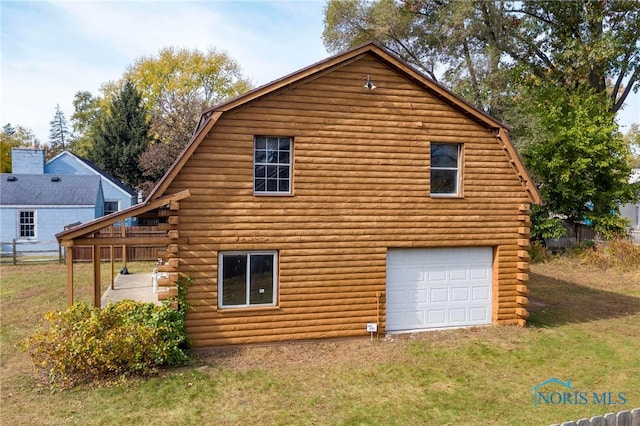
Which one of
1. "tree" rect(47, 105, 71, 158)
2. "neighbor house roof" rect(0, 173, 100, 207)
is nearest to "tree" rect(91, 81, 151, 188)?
"neighbor house roof" rect(0, 173, 100, 207)

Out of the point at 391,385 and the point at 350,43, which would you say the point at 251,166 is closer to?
the point at 391,385

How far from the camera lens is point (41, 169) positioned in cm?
3167

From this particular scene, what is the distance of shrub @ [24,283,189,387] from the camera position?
27.2ft

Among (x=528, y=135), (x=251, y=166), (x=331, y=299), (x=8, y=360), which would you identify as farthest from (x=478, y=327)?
(x=528, y=135)

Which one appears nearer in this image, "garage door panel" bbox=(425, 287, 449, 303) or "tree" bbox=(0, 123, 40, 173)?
"garage door panel" bbox=(425, 287, 449, 303)

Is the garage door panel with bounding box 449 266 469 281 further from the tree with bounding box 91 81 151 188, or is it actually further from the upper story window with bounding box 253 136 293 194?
the tree with bounding box 91 81 151 188

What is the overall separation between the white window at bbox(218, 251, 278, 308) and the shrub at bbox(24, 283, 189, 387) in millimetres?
1495

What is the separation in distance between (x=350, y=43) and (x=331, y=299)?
2412cm

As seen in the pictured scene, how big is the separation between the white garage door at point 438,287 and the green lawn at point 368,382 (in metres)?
0.45

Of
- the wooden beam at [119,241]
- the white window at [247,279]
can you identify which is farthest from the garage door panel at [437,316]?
the wooden beam at [119,241]

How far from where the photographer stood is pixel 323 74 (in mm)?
10672

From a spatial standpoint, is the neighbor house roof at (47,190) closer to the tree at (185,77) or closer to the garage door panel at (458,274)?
the tree at (185,77)

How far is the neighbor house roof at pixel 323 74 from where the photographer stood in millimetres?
9625

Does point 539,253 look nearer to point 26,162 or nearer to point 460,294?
point 460,294
